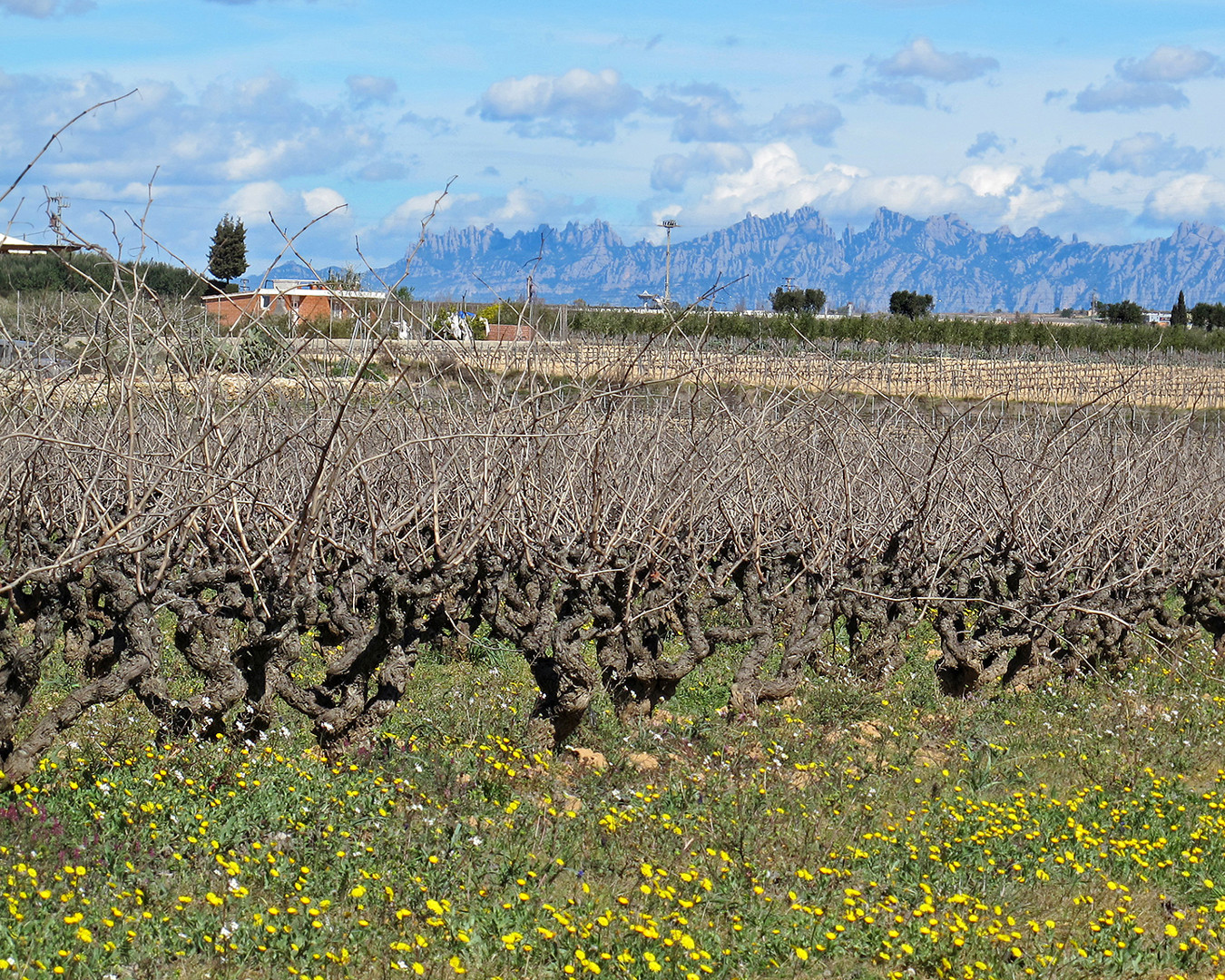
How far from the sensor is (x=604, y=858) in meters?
4.75

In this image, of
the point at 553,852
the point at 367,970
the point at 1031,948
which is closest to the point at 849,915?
the point at 1031,948

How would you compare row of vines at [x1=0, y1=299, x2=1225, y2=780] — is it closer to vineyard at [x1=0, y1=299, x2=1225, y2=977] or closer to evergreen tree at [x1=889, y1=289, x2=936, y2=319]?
vineyard at [x1=0, y1=299, x2=1225, y2=977]

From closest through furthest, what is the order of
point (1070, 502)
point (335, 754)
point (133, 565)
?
point (133, 565) → point (335, 754) → point (1070, 502)

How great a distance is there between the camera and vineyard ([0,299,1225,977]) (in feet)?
13.9

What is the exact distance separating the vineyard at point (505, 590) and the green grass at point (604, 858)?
1.3 inches

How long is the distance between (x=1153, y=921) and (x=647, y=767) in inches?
97.5

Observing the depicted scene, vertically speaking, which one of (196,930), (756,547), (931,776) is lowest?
(931,776)

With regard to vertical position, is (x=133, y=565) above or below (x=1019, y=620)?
above

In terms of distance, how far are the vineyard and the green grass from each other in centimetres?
3

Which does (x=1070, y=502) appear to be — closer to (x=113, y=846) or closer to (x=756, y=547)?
(x=756, y=547)

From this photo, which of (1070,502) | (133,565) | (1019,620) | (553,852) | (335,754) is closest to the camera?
(553,852)

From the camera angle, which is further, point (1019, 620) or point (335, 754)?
point (1019, 620)

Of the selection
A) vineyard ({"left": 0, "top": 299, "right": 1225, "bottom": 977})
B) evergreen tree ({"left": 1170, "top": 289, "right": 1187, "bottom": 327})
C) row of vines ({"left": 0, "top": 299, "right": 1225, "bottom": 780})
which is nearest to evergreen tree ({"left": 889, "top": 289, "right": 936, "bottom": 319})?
evergreen tree ({"left": 1170, "top": 289, "right": 1187, "bottom": 327})

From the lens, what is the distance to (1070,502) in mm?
9320
